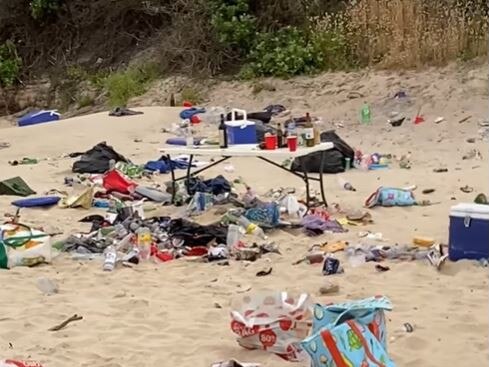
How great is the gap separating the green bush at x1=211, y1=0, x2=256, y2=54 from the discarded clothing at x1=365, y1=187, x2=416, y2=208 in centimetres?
934

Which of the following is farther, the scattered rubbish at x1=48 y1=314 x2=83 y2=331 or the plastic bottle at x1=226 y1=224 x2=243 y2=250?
the plastic bottle at x1=226 y1=224 x2=243 y2=250

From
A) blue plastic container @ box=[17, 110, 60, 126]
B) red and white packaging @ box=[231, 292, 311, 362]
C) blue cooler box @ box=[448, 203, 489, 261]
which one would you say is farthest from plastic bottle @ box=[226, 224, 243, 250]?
blue plastic container @ box=[17, 110, 60, 126]

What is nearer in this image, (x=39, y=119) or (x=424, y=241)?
(x=424, y=241)

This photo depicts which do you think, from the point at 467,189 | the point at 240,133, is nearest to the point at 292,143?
the point at 240,133

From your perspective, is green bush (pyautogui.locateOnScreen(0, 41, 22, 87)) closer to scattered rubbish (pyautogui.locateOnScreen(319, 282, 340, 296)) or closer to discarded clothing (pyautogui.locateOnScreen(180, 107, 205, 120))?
discarded clothing (pyautogui.locateOnScreen(180, 107, 205, 120))

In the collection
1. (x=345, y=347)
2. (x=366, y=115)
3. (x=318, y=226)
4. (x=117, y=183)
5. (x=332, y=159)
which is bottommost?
(x=366, y=115)

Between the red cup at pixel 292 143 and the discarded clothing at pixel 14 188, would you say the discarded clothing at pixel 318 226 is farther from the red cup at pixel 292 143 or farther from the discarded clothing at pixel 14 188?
the discarded clothing at pixel 14 188

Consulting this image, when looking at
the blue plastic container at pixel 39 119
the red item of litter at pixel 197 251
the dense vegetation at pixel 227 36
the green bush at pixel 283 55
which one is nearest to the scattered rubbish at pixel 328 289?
the red item of litter at pixel 197 251

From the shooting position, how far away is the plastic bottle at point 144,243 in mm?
6137

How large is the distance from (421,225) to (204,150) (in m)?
1.83

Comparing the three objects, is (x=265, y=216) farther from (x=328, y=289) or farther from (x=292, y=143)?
(x=328, y=289)

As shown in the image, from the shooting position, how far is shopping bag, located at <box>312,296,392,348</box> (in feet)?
11.9

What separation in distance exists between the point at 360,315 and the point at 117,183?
16.6 ft

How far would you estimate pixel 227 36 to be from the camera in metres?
16.5
